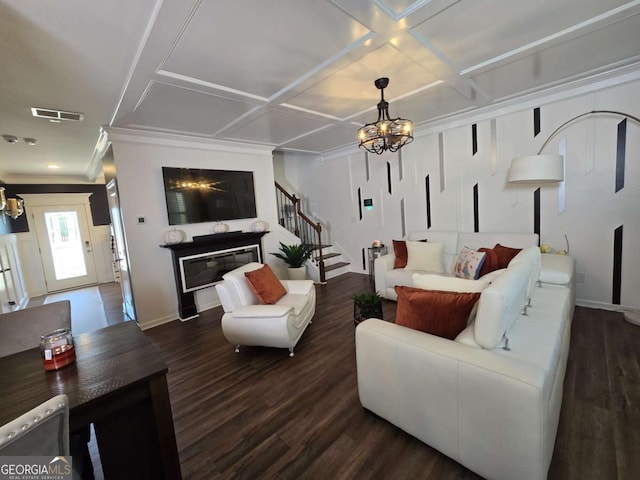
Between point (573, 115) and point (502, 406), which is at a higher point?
point (573, 115)

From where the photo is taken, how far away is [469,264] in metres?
3.31

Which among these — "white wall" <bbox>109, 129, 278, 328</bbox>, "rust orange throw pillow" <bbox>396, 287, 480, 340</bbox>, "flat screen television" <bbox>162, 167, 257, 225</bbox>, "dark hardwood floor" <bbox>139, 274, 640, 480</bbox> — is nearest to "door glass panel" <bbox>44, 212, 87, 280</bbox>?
"white wall" <bbox>109, 129, 278, 328</bbox>

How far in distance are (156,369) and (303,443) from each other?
3.60ft

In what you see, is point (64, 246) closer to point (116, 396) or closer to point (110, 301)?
point (110, 301)

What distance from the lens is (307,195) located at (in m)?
6.87

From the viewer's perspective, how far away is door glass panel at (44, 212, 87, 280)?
6.51m

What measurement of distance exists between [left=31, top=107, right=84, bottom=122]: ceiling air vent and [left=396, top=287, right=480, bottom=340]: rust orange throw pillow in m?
3.92

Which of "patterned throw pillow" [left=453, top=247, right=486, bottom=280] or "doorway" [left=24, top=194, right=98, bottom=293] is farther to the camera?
"doorway" [left=24, top=194, right=98, bottom=293]

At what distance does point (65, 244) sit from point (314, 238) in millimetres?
6013

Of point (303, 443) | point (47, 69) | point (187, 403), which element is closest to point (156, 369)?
point (303, 443)

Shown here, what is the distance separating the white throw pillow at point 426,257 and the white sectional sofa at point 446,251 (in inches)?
4.6

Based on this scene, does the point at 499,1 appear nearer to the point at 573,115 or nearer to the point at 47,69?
the point at 573,115

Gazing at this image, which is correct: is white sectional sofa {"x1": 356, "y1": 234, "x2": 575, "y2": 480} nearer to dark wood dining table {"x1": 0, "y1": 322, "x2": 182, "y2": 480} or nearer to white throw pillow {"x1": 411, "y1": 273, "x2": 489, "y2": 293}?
white throw pillow {"x1": 411, "y1": 273, "x2": 489, "y2": 293}

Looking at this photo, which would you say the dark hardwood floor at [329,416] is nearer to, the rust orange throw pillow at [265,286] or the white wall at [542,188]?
the rust orange throw pillow at [265,286]
